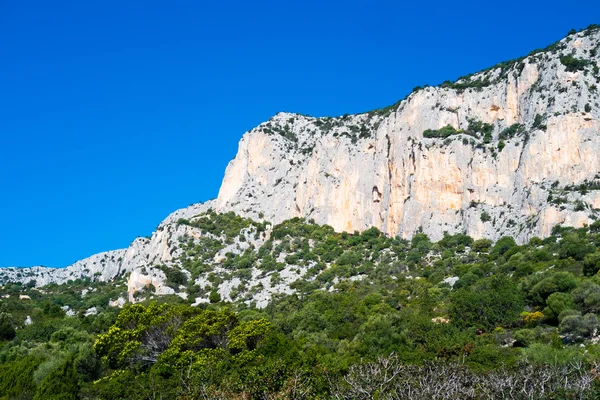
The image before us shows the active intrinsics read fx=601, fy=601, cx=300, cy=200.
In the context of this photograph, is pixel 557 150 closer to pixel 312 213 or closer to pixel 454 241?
pixel 454 241

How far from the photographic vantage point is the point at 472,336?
136 ft

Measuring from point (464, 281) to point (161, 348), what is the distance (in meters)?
31.6

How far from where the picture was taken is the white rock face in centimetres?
7525

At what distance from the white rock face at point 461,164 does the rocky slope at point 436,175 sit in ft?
0.52

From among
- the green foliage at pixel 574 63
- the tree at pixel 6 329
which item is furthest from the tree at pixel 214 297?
the green foliage at pixel 574 63

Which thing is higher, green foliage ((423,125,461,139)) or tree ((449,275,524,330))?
green foliage ((423,125,461,139))

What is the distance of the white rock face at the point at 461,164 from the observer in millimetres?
75250

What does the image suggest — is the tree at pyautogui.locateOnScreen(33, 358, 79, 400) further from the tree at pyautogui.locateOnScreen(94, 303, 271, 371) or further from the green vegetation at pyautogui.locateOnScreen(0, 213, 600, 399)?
the tree at pyautogui.locateOnScreen(94, 303, 271, 371)

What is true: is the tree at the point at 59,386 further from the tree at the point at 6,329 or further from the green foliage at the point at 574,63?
the green foliage at the point at 574,63

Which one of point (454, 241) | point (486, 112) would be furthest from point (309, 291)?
point (486, 112)

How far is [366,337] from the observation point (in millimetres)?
39781

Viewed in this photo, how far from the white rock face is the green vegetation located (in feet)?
16.7

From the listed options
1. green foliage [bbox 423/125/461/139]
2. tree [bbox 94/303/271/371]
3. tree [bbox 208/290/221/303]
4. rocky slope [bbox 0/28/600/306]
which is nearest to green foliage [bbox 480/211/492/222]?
rocky slope [bbox 0/28/600/306]

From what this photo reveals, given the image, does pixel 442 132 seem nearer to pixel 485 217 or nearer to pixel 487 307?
pixel 485 217
